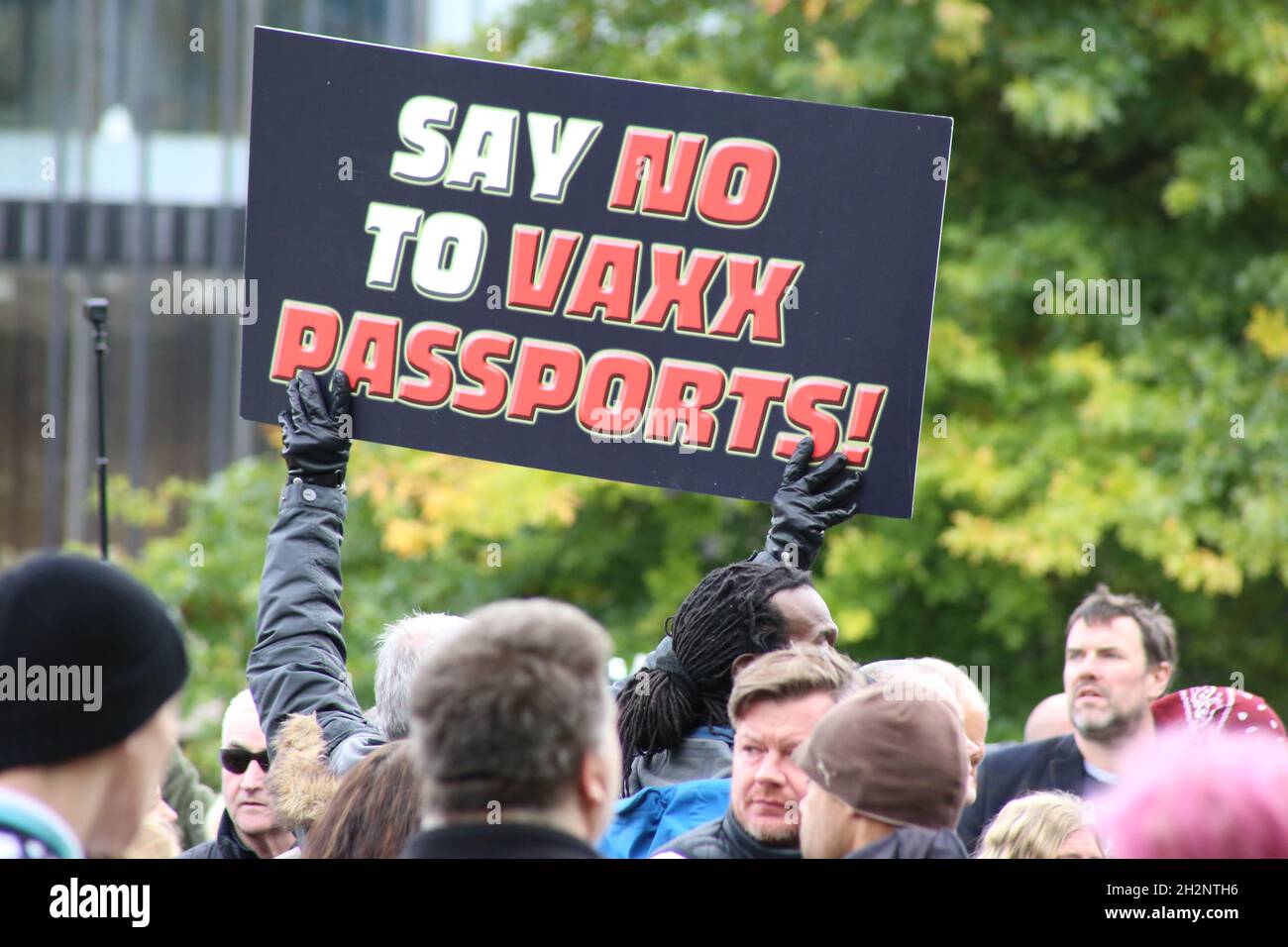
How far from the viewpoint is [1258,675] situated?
7.64m

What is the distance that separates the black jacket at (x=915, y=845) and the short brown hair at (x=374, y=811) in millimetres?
769

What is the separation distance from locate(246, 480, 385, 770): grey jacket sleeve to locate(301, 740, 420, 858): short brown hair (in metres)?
0.25

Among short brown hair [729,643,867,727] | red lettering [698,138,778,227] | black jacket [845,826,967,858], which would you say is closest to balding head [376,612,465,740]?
short brown hair [729,643,867,727]

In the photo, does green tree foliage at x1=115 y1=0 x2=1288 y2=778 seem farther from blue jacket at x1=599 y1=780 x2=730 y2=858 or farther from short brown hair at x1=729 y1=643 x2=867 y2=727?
short brown hair at x1=729 y1=643 x2=867 y2=727

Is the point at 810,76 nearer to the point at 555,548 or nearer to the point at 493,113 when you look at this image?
the point at 555,548

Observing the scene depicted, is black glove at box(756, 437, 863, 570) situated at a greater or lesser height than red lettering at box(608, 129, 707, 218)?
lesser

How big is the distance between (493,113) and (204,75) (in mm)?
11160

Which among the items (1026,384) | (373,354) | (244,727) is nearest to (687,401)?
(373,354)

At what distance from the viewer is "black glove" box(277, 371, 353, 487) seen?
3.30 m

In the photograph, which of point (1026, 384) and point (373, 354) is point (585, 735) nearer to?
point (373, 354)

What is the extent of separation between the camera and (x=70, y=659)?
6.32 ft

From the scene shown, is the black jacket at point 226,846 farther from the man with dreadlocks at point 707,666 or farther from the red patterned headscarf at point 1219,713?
the red patterned headscarf at point 1219,713
